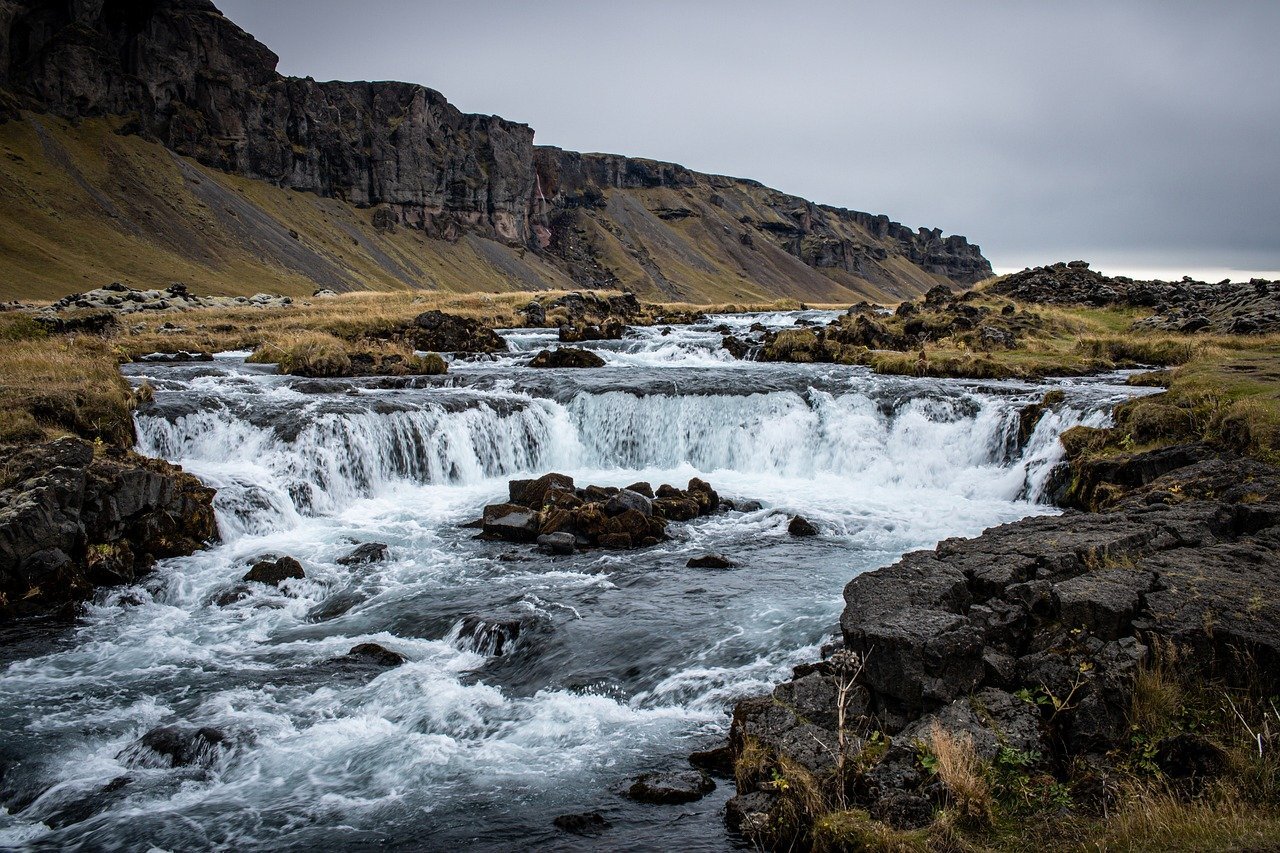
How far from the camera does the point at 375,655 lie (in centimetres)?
Result: 1164

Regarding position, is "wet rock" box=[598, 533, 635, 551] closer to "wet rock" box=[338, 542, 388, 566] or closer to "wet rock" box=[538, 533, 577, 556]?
"wet rock" box=[538, 533, 577, 556]

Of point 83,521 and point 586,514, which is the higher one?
point 83,521

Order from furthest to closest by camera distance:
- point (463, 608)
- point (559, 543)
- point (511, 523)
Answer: point (511, 523), point (559, 543), point (463, 608)

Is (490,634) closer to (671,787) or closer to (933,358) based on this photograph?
(671,787)

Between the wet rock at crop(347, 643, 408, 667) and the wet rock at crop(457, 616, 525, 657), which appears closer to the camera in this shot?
the wet rock at crop(347, 643, 408, 667)

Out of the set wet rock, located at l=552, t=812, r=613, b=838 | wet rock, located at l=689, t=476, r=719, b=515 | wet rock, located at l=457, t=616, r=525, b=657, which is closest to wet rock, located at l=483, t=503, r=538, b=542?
wet rock, located at l=689, t=476, r=719, b=515

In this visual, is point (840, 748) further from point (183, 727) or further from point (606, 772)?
point (183, 727)

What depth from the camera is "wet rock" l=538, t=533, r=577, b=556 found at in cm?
1688

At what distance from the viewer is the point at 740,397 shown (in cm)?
2733

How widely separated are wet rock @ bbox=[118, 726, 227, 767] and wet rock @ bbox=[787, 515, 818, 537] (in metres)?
12.3

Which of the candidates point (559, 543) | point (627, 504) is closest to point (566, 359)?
point (627, 504)

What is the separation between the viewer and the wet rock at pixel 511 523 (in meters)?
17.7

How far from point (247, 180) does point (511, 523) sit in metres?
132

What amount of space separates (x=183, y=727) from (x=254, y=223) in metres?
119
